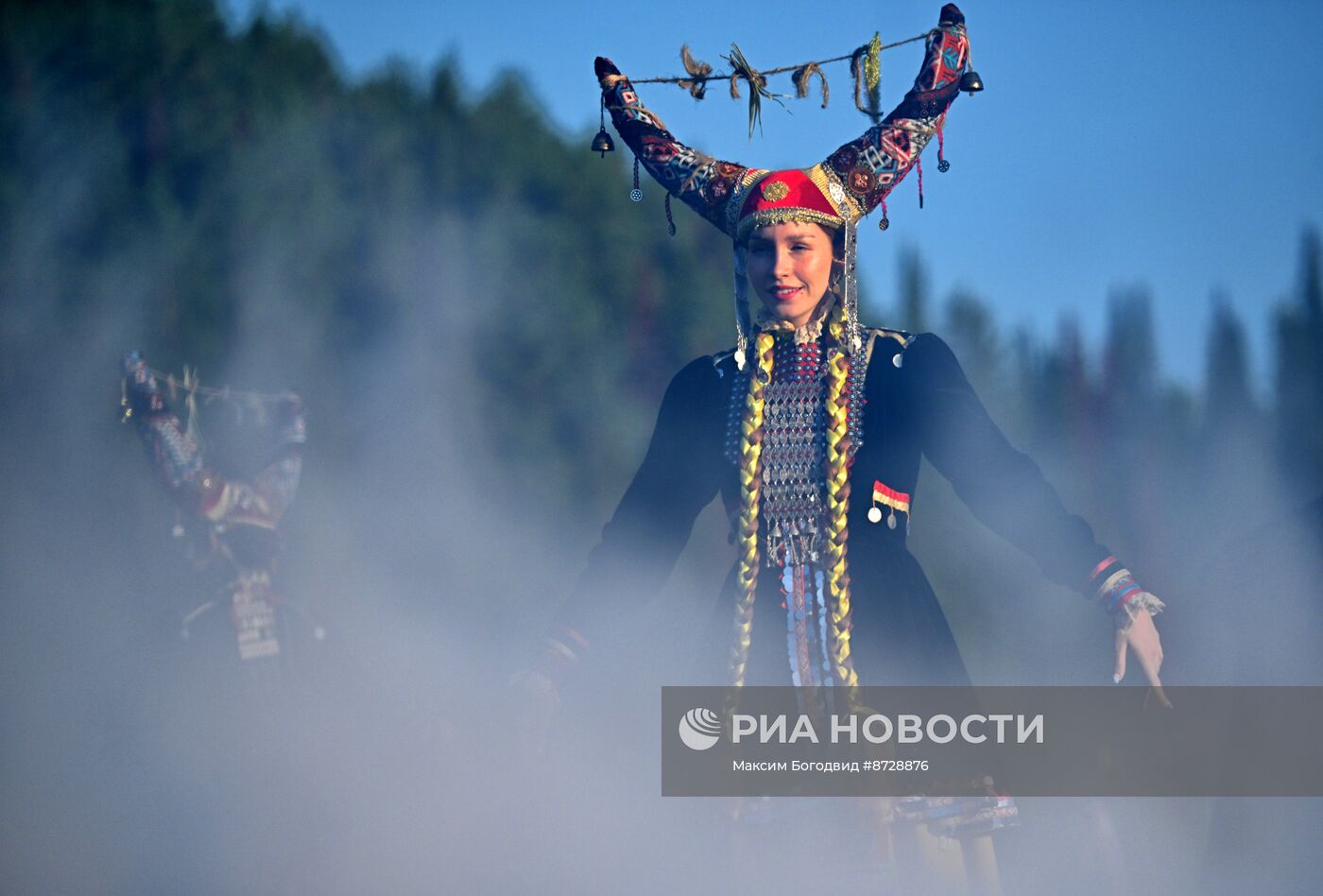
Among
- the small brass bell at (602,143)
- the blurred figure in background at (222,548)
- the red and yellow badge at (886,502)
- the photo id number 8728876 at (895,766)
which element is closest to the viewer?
the photo id number 8728876 at (895,766)

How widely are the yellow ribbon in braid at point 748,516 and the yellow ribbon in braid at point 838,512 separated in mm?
232

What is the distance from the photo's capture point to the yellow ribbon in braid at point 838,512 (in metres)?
4.40

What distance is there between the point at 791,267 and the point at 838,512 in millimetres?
869

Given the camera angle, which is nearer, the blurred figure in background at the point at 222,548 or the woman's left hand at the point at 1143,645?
the woman's left hand at the point at 1143,645

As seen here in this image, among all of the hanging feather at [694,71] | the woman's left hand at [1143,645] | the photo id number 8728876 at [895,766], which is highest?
the hanging feather at [694,71]

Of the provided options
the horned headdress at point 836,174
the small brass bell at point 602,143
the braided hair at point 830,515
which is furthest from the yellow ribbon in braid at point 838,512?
the small brass bell at point 602,143

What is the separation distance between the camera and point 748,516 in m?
4.55

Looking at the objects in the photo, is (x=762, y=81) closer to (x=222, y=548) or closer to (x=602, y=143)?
(x=602, y=143)

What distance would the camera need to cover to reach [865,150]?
15.8 feet

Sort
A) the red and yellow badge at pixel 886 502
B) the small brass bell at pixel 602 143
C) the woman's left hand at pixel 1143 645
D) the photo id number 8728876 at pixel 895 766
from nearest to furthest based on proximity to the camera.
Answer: the woman's left hand at pixel 1143 645 → the photo id number 8728876 at pixel 895 766 → the red and yellow badge at pixel 886 502 → the small brass bell at pixel 602 143

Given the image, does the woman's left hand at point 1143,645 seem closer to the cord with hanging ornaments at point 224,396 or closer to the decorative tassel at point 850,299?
the decorative tassel at point 850,299

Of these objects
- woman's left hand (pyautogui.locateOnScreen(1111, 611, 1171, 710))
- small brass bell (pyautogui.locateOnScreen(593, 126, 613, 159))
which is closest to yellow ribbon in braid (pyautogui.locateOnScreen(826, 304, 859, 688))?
woman's left hand (pyautogui.locateOnScreen(1111, 611, 1171, 710))

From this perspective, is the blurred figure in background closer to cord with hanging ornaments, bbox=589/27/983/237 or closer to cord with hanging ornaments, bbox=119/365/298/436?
cord with hanging ornaments, bbox=119/365/298/436

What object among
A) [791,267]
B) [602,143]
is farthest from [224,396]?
[791,267]
